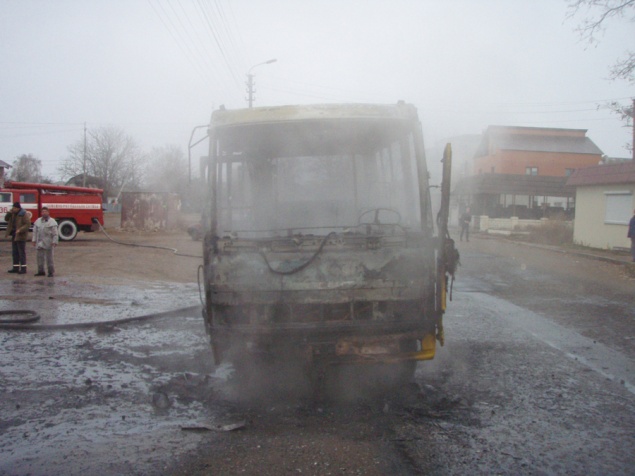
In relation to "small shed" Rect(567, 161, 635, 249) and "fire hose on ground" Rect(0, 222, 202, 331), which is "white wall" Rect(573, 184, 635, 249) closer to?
"small shed" Rect(567, 161, 635, 249)

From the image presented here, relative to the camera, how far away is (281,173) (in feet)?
16.7

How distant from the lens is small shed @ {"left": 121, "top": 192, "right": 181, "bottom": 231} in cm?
2836

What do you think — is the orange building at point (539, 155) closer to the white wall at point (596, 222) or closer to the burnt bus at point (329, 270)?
the white wall at point (596, 222)

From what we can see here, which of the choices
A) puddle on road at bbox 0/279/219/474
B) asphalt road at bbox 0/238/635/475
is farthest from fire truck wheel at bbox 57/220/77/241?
asphalt road at bbox 0/238/635/475

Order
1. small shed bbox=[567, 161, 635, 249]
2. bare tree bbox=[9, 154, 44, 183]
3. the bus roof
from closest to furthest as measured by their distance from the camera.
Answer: the bus roof < small shed bbox=[567, 161, 635, 249] < bare tree bbox=[9, 154, 44, 183]

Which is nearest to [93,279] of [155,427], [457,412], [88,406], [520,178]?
[88,406]

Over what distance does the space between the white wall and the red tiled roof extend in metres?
0.28

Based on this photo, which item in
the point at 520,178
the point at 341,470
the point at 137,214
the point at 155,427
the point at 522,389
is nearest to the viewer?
the point at 341,470

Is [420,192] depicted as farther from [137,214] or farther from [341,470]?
[137,214]

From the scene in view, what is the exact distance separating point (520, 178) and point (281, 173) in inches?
1348

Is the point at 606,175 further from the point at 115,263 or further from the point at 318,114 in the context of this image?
the point at 318,114

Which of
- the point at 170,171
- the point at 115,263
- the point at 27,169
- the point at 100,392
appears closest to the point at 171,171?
the point at 170,171

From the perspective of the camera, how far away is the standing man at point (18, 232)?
1199 centimetres

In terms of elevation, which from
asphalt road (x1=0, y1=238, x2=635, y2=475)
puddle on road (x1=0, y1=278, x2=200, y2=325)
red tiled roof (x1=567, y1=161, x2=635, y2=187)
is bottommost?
puddle on road (x1=0, y1=278, x2=200, y2=325)
